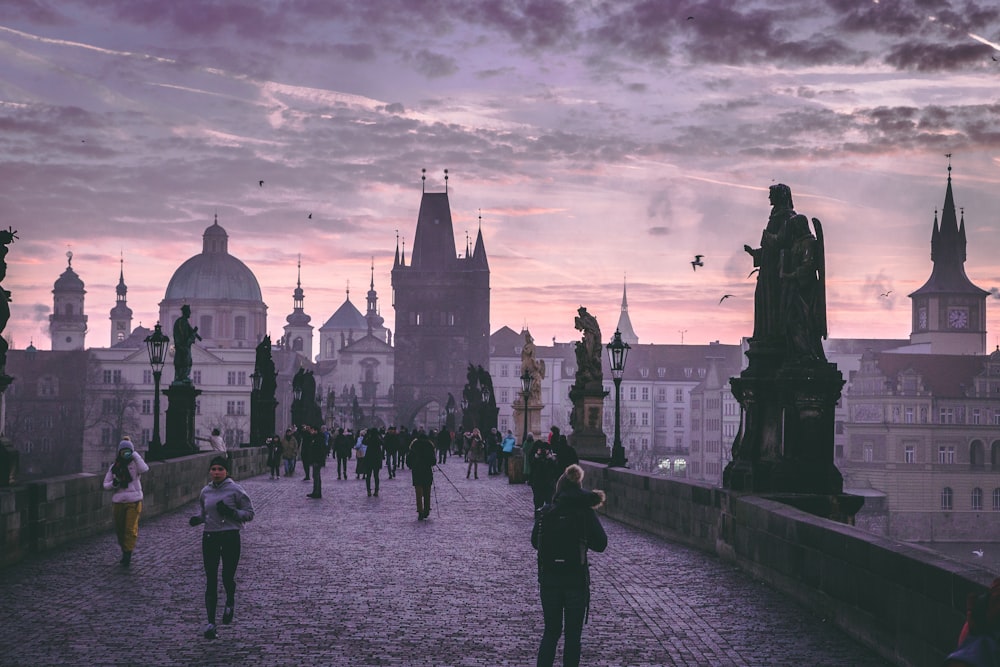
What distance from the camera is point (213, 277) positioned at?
17875 cm

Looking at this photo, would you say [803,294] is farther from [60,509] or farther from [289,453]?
[289,453]

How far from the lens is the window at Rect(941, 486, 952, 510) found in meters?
122

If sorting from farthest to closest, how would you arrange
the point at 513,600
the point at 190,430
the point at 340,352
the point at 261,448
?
the point at 340,352 < the point at 261,448 < the point at 190,430 < the point at 513,600

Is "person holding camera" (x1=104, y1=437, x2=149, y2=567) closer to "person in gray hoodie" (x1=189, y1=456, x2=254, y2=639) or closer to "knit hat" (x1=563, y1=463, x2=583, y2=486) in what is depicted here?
"person in gray hoodie" (x1=189, y1=456, x2=254, y2=639)

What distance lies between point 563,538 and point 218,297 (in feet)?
563

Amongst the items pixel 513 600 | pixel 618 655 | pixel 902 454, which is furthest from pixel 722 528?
pixel 902 454

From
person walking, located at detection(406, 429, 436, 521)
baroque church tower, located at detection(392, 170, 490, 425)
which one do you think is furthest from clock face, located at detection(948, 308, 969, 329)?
person walking, located at detection(406, 429, 436, 521)

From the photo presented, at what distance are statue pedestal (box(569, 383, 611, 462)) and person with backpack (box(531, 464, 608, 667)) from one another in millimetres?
24465

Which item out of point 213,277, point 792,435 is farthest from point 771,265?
point 213,277

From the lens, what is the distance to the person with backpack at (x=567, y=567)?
9328mm

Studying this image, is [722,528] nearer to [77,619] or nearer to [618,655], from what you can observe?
[618,655]

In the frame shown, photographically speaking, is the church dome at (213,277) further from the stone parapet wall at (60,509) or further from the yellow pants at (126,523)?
the yellow pants at (126,523)

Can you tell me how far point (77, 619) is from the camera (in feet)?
39.4

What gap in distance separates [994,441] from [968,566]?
423 feet
